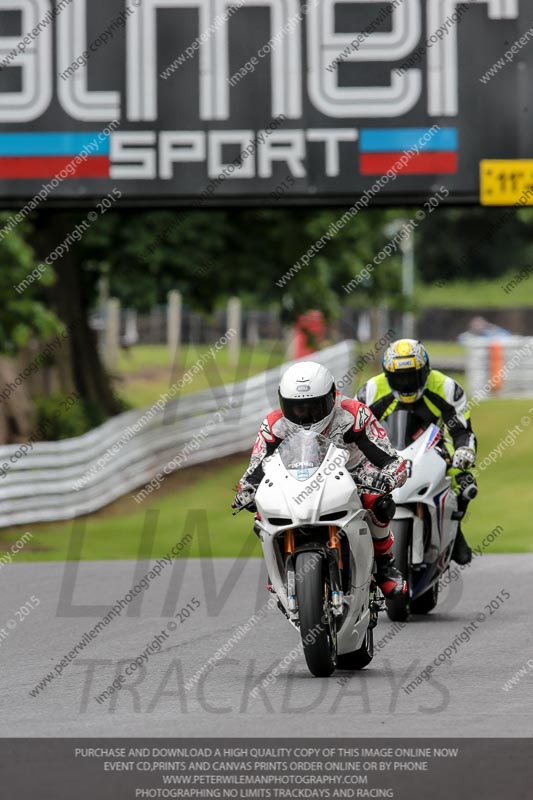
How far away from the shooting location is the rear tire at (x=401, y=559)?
10.7 m

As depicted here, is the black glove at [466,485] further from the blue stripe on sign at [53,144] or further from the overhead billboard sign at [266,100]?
the blue stripe on sign at [53,144]

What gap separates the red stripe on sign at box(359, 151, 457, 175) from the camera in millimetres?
15273

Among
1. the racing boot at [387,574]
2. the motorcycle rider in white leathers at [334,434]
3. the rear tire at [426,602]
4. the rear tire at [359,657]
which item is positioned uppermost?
the motorcycle rider in white leathers at [334,434]

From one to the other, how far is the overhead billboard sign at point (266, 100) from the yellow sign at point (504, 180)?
0.06m

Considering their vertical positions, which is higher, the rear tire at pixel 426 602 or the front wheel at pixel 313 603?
the front wheel at pixel 313 603

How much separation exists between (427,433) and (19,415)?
39.5 ft

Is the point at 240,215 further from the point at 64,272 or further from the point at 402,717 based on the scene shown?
the point at 402,717

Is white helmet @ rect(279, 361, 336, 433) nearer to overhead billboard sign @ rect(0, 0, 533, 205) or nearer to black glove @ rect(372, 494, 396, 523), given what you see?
black glove @ rect(372, 494, 396, 523)

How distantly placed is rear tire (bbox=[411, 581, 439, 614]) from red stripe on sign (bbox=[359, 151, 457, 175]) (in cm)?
494

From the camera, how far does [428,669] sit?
909cm

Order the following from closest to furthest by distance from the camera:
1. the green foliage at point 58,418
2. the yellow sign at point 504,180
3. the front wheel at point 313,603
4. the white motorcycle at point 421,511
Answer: the front wheel at point 313,603, the white motorcycle at point 421,511, the yellow sign at point 504,180, the green foliage at point 58,418

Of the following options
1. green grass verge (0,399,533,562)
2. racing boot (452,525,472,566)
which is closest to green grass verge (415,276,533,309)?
green grass verge (0,399,533,562)

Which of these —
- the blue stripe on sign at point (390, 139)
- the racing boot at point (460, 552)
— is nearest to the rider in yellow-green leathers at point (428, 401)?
the racing boot at point (460, 552)

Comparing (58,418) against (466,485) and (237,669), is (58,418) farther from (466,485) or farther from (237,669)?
(237,669)
